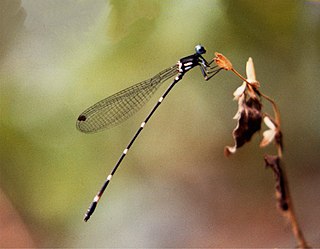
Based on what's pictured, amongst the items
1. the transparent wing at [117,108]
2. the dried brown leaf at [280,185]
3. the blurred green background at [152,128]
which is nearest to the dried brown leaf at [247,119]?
the dried brown leaf at [280,185]

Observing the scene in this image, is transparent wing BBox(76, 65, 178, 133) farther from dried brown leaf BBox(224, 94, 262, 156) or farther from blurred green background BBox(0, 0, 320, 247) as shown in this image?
dried brown leaf BBox(224, 94, 262, 156)

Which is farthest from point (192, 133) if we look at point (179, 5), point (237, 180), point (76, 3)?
point (76, 3)

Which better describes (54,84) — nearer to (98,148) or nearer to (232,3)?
(98,148)

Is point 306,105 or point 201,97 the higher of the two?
point 201,97

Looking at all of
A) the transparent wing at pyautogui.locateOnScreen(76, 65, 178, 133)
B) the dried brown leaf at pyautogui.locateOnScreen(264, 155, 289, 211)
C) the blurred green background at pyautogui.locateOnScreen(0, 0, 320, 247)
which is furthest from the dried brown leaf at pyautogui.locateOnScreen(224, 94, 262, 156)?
the blurred green background at pyautogui.locateOnScreen(0, 0, 320, 247)

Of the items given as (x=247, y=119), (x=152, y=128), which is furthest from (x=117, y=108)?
(x=247, y=119)

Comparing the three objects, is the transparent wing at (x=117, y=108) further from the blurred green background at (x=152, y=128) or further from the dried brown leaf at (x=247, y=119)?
the dried brown leaf at (x=247, y=119)
